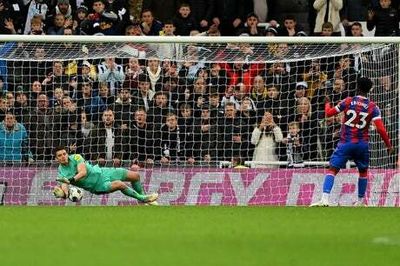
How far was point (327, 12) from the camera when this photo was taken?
24438 millimetres

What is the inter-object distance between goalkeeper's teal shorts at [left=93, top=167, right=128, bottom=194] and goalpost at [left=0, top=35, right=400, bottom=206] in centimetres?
89

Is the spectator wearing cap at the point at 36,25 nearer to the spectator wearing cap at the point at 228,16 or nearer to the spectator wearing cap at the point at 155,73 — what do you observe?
the spectator wearing cap at the point at 155,73

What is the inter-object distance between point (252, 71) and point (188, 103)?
126cm

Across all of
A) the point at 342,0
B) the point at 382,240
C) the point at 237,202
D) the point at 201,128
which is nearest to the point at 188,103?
the point at 201,128

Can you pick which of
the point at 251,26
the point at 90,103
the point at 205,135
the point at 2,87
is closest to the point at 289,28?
the point at 251,26

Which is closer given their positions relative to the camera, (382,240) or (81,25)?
(382,240)

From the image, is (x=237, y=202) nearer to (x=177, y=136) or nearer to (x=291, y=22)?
(x=177, y=136)

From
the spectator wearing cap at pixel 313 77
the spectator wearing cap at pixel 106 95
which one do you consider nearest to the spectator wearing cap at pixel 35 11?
the spectator wearing cap at pixel 106 95

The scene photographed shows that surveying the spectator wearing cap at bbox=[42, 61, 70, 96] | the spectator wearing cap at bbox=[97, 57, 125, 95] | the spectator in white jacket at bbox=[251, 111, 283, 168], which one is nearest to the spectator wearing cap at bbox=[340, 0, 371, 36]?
the spectator in white jacket at bbox=[251, 111, 283, 168]

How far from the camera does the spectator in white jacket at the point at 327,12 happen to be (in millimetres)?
24281

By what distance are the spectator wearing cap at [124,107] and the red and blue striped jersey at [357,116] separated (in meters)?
3.67

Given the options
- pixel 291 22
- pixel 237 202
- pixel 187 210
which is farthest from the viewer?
pixel 291 22

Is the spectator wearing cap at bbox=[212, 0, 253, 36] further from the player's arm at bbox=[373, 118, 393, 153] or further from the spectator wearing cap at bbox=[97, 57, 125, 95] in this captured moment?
the player's arm at bbox=[373, 118, 393, 153]

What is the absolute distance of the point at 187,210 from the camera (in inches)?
707
